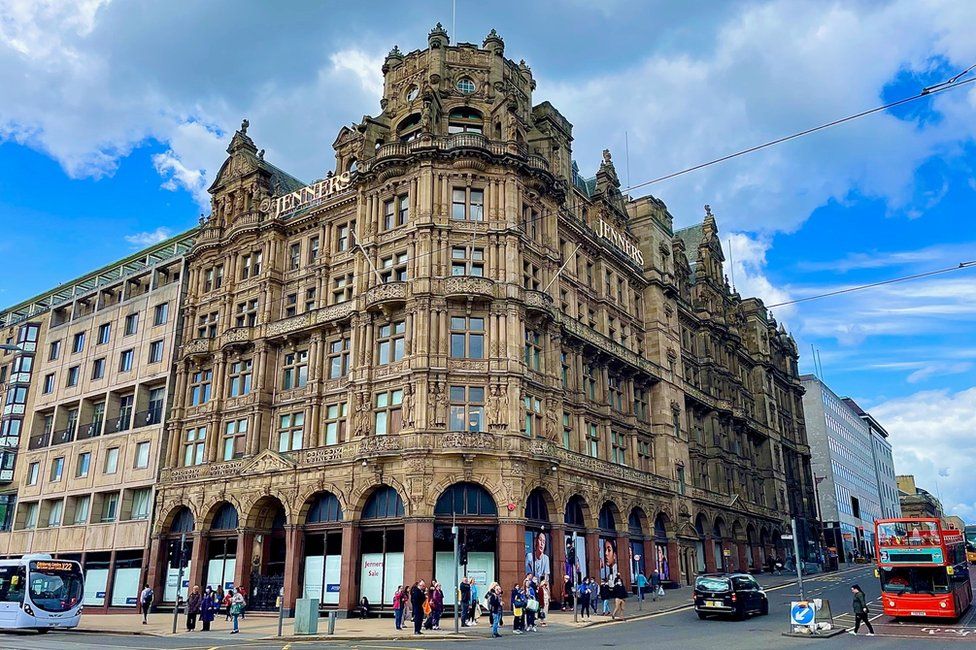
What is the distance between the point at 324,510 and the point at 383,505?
4.35 m

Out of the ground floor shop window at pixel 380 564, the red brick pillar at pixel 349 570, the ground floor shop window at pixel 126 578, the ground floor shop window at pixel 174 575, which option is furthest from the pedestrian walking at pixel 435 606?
the ground floor shop window at pixel 126 578

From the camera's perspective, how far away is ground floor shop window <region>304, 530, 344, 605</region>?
41094 millimetres

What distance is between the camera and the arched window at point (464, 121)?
159 ft

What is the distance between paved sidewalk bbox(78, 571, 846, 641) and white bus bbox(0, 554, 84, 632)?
63.7 inches

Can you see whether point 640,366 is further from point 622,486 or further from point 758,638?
point 758,638

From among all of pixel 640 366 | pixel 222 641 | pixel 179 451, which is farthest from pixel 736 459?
pixel 222 641

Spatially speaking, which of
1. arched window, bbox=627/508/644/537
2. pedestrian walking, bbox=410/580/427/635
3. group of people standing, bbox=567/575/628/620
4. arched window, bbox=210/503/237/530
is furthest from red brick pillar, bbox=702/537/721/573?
arched window, bbox=210/503/237/530

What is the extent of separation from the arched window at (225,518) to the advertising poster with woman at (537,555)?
18385mm

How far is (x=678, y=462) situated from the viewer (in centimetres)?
5850

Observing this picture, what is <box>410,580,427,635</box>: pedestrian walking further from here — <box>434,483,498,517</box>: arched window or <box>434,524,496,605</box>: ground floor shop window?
<box>434,483,498,517</box>: arched window

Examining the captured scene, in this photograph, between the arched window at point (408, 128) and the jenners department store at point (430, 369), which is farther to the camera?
the arched window at point (408, 128)

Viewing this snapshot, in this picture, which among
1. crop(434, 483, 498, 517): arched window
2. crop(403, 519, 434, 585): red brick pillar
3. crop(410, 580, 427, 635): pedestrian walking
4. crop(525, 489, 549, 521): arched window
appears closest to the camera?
crop(410, 580, 427, 635): pedestrian walking

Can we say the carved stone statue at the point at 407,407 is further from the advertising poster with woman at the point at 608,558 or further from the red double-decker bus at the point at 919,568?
the red double-decker bus at the point at 919,568

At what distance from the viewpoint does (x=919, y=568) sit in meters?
31.6
